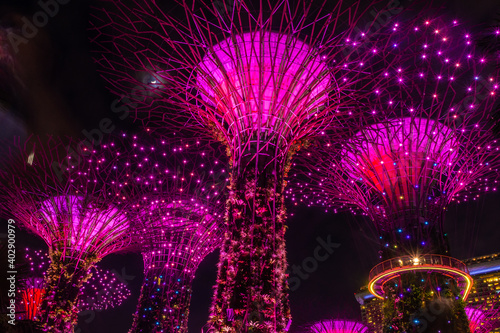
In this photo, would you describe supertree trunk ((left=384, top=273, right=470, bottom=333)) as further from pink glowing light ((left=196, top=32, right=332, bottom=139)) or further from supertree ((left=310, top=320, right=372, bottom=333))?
supertree ((left=310, top=320, right=372, bottom=333))

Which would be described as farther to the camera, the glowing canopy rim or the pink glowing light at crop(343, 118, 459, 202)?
the pink glowing light at crop(343, 118, 459, 202)

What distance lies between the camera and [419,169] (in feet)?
56.9

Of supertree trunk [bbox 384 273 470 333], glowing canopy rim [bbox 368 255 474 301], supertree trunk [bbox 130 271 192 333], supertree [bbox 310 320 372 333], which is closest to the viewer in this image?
supertree trunk [bbox 384 273 470 333]

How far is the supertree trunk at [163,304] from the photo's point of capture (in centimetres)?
2042

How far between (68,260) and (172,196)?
241 inches

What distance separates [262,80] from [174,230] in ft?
43.3

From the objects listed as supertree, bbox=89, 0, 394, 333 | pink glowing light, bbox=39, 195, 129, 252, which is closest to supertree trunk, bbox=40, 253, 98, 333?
pink glowing light, bbox=39, 195, 129, 252

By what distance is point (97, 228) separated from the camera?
19.4 meters

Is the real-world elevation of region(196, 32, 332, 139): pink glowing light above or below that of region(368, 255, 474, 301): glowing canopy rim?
above

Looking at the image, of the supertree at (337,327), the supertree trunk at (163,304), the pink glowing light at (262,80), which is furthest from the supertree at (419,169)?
the supertree trunk at (163,304)

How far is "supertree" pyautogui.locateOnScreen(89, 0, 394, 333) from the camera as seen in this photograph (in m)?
9.60

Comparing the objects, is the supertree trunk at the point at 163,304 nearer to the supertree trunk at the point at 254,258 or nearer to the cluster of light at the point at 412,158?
the cluster of light at the point at 412,158

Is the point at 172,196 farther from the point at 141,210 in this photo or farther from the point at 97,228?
the point at 97,228

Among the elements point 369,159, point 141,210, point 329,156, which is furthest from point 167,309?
point 369,159
